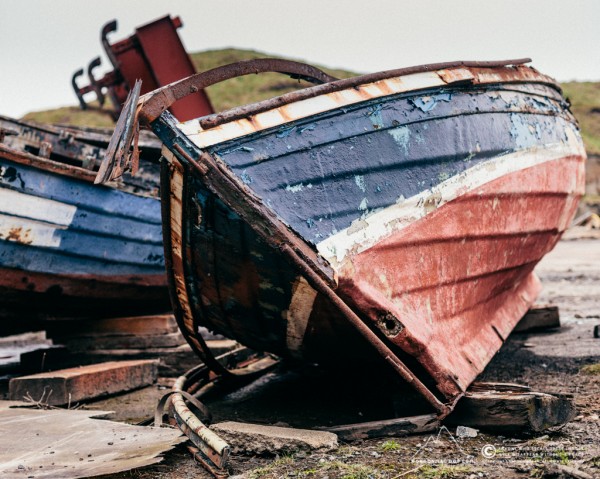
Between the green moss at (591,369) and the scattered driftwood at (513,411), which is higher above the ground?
the scattered driftwood at (513,411)

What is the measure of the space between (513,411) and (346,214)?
3.49ft

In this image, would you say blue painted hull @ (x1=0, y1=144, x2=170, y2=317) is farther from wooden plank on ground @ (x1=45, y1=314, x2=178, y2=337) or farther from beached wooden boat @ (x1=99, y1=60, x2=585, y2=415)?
beached wooden boat @ (x1=99, y1=60, x2=585, y2=415)

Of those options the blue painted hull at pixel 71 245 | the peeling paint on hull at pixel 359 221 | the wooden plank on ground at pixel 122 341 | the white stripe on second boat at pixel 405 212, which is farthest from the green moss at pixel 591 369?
the blue painted hull at pixel 71 245

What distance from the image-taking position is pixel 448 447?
8.43 feet

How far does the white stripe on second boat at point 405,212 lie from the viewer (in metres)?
2.64

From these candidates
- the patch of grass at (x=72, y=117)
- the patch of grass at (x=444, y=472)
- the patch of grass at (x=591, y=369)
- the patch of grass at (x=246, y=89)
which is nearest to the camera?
the patch of grass at (x=444, y=472)

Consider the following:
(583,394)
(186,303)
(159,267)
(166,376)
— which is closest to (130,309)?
(159,267)

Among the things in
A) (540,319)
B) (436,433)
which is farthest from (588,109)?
(436,433)

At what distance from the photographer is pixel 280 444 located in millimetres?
2584

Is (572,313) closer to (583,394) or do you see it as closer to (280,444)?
(583,394)

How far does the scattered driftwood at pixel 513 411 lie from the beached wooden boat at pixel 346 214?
99 mm

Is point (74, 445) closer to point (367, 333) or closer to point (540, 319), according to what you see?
point (367, 333)

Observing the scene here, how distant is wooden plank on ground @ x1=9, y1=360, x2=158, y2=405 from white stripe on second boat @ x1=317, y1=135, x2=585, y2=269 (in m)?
2.04

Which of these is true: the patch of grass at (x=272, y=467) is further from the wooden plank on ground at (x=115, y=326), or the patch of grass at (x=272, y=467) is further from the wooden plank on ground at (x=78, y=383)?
the wooden plank on ground at (x=115, y=326)
